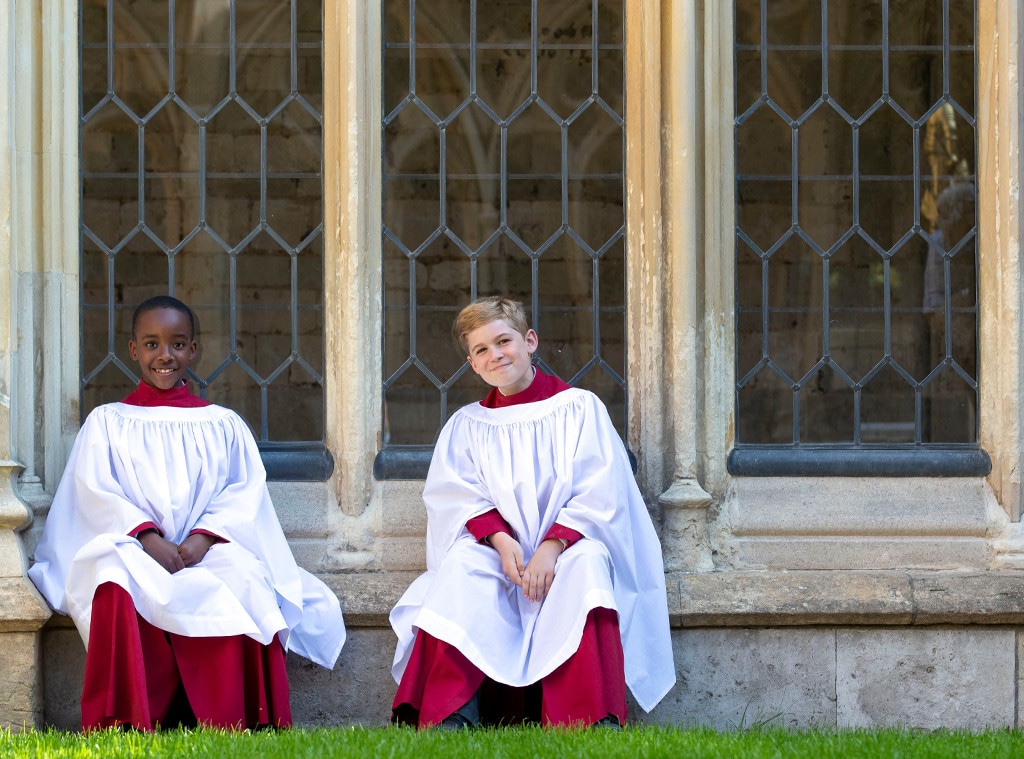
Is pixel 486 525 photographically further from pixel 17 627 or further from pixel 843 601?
pixel 17 627

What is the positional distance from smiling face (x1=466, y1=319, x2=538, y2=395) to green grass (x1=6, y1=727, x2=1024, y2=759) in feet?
3.97

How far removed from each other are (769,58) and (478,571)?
231 centimetres

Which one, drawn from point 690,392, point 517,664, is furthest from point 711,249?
point 517,664

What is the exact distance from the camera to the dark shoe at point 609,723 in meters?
4.15

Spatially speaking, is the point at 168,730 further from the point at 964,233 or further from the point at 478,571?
the point at 964,233

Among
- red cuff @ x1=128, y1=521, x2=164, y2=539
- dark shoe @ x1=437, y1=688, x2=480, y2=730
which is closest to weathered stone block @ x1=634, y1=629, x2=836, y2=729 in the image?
dark shoe @ x1=437, y1=688, x2=480, y2=730

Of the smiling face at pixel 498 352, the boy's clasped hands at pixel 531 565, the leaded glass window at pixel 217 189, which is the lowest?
the boy's clasped hands at pixel 531 565

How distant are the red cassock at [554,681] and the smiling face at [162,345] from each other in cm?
123

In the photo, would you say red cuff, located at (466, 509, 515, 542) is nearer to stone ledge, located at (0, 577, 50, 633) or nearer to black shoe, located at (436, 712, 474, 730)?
black shoe, located at (436, 712, 474, 730)

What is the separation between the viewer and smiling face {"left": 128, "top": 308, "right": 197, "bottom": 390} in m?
4.73

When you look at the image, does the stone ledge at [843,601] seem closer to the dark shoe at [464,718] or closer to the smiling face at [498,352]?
the dark shoe at [464,718]

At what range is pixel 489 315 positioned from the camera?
183 inches

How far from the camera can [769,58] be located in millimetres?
5266

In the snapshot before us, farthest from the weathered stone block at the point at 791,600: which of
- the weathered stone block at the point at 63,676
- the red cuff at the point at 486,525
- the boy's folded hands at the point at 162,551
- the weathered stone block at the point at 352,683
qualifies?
the weathered stone block at the point at 63,676
